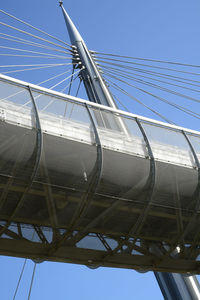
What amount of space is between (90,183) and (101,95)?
11452 millimetres

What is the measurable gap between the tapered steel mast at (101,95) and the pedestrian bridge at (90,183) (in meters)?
1.43

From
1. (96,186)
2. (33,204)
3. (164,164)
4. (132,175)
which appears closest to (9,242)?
(33,204)

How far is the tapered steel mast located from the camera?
59.8 ft

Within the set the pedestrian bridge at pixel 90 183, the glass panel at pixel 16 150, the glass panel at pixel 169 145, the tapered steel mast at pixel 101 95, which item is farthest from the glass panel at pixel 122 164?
the glass panel at pixel 16 150

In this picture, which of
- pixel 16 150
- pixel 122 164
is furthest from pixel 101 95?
pixel 16 150

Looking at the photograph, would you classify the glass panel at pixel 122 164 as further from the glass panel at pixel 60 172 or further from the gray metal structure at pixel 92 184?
the glass panel at pixel 60 172

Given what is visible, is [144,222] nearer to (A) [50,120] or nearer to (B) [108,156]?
(B) [108,156]

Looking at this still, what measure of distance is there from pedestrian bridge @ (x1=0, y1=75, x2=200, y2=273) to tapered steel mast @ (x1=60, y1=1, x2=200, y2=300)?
143 cm

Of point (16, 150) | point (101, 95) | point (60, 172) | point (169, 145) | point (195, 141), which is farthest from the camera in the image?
point (101, 95)

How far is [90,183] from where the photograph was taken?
12.2 m

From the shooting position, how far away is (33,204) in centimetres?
1234

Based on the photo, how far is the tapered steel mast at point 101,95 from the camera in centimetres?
1823

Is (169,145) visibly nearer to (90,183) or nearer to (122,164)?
(122,164)

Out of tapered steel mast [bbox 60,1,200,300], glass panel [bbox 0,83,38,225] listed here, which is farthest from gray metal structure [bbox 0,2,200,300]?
tapered steel mast [bbox 60,1,200,300]
